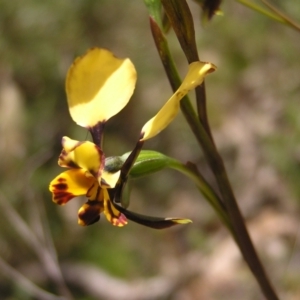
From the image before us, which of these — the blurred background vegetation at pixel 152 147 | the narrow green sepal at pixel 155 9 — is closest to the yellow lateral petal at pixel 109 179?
the narrow green sepal at pixel 155 9

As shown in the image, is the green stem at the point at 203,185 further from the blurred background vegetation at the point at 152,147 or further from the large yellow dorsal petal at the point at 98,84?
the blurred background vegetation at the point at 152,147

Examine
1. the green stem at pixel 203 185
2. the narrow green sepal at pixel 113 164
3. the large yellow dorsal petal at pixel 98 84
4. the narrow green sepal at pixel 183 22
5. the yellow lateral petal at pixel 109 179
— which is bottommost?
the green stem at pixel 203 185

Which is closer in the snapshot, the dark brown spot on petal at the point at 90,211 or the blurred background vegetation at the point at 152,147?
the dark brown spot on petal at the point at 90,211

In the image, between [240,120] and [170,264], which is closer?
[170,264]

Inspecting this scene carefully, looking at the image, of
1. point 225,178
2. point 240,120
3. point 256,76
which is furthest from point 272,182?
point 225,178

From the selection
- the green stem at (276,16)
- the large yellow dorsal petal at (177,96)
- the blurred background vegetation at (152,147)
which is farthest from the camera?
the blurred background vegetation at (152,147)

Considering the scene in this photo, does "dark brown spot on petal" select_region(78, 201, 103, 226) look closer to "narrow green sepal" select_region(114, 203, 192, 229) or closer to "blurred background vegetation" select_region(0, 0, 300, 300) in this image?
"narrow green sepal" select_region(114, 203, 192, 229)

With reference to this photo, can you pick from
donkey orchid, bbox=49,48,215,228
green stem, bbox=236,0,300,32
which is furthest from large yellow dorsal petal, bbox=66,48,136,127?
green stem, bbox=236,0,300,32

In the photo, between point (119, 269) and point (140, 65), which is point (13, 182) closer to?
point (119, 269)
